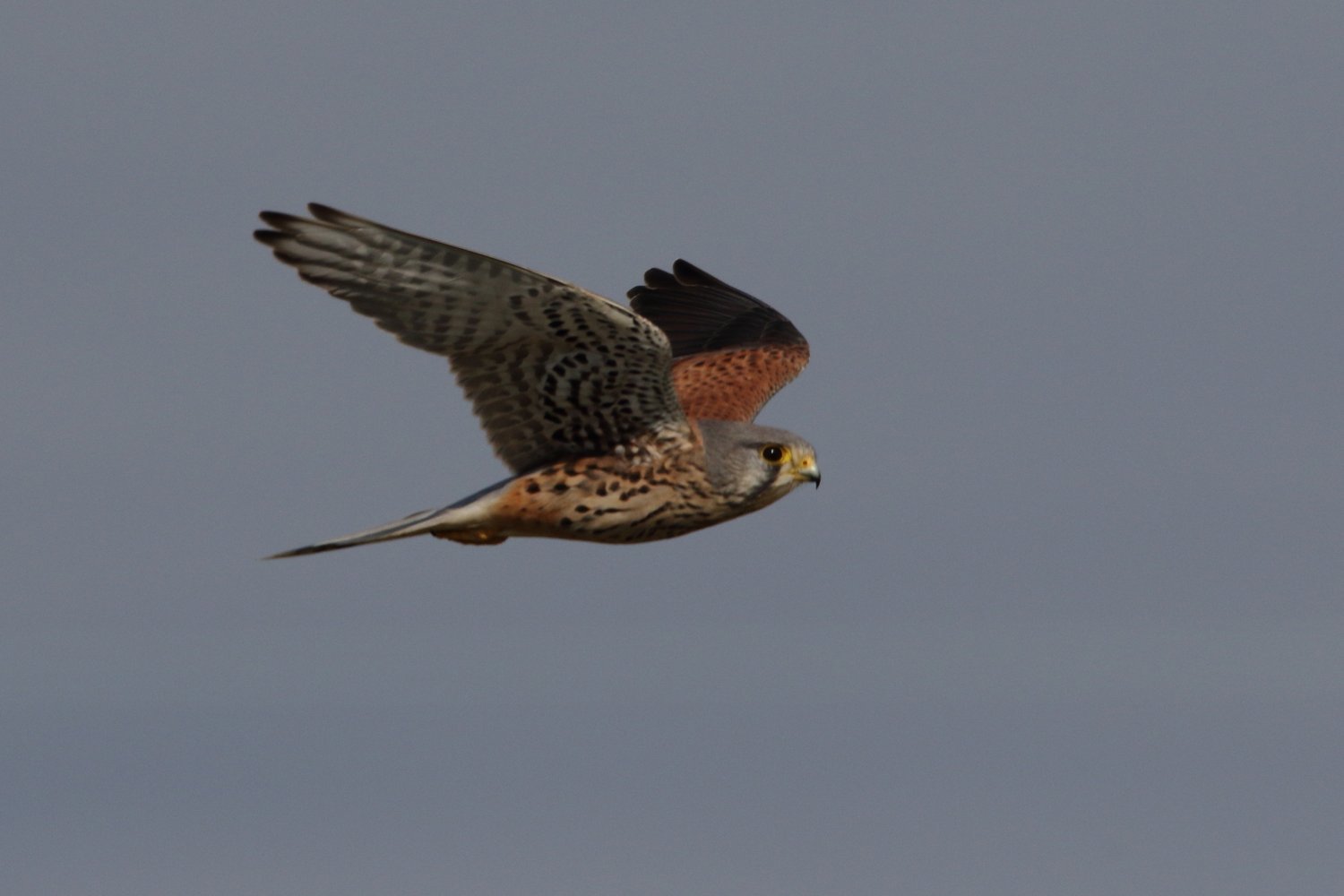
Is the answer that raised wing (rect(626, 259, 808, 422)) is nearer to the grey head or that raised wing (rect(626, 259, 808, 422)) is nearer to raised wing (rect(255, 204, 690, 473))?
the grey head

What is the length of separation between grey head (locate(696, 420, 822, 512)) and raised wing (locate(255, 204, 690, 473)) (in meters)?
0.29

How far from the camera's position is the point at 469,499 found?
12.7 m

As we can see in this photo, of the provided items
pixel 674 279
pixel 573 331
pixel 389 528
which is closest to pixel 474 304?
pixel 573 331

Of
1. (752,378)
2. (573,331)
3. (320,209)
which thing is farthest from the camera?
(752,378)

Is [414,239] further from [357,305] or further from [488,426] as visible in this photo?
[488,426]

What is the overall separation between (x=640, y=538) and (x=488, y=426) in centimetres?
131

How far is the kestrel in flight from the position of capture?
1120cm

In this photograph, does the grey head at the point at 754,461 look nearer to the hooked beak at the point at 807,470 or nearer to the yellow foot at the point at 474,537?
the hooked beak at the point at 807,470

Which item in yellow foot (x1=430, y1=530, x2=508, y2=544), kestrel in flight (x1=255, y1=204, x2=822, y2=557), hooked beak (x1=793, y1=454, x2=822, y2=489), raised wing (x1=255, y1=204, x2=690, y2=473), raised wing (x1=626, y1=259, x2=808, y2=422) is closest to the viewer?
raised wing (x1=255, y1=204, x2=690, y2=473)

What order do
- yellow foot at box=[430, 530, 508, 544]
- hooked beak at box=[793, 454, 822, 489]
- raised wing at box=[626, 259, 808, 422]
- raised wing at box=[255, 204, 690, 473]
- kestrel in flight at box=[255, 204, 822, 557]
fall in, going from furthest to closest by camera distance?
raised wing at box=[626, 259, 808, 422] < hooked beak at box=[793, 454, 822, 489] < yellow foot at box=[430, 530, 508, 544] < kestrel in flight at box=[255, 204, 822, 557] < raised wing at box=[255, 204, 690, 473]

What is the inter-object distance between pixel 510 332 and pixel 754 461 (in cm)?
197

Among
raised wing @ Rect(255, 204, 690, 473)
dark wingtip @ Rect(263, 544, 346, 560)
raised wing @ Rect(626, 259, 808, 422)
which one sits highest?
raised wing @ Rect(626, 259, 808, 422)

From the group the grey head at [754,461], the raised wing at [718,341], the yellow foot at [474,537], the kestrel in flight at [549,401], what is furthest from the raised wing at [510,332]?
the raised wing at [718,341]

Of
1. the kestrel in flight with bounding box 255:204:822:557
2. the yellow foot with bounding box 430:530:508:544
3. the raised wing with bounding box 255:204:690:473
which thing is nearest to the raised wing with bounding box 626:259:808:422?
the kestrel in flight with bounding box 255:204:822:557
